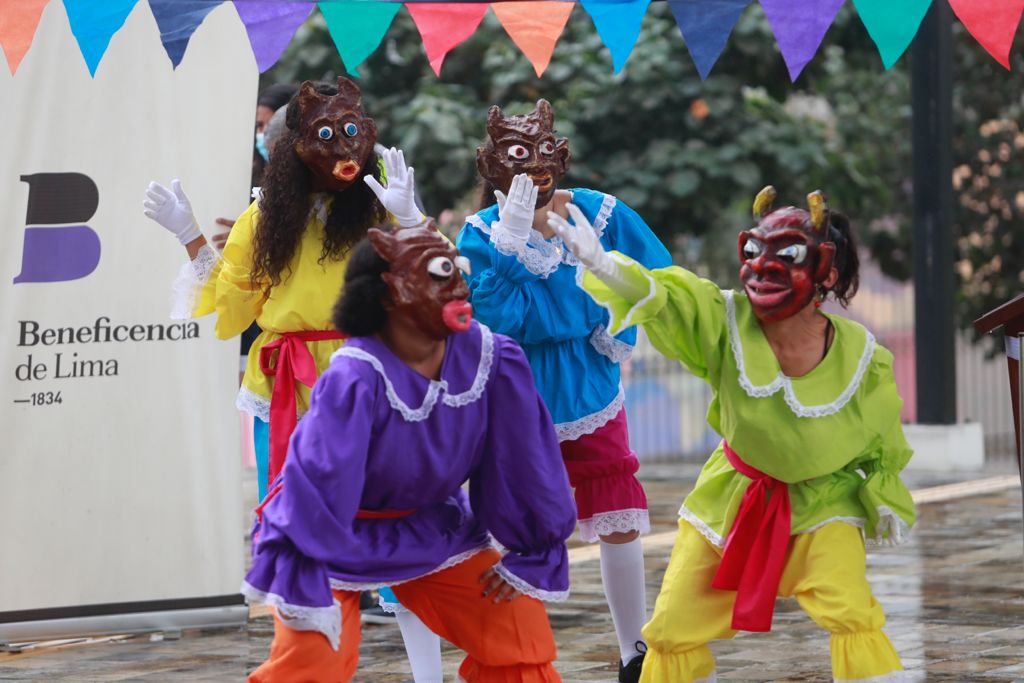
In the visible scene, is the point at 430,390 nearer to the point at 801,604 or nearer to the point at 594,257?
the point at 594,257

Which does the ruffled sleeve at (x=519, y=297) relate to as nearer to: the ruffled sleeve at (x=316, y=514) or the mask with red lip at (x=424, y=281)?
the mask with red lip at (x=424, y=281)

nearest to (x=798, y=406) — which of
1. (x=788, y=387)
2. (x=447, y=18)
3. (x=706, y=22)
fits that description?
(x=788, y=387)

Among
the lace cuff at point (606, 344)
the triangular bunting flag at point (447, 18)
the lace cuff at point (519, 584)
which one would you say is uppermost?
the triangular bunting flag at point (447, 18)

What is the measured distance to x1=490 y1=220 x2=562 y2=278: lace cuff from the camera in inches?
206

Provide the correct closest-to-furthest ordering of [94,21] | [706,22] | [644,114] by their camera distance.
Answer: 1. [94,21]
2. [706,22]
3. [644,114]

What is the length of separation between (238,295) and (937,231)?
6819 millimetres

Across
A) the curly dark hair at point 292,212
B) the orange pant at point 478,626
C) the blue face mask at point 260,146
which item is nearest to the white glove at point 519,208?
the curly dark hair at point 292,212

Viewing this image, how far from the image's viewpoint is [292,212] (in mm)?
5277

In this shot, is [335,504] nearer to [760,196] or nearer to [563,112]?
[760,196]

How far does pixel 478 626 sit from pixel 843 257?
1.41 m

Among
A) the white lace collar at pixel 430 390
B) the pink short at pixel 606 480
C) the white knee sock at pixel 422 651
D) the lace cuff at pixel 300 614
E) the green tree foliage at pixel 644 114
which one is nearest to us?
the lace cuff at pixel 300 614

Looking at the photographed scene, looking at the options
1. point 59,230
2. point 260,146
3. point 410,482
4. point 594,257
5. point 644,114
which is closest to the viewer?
point 410,482

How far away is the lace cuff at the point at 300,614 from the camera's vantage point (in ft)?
12.8

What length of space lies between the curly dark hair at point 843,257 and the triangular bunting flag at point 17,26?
2.65 metres
